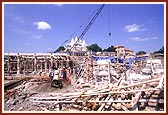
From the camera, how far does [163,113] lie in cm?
586

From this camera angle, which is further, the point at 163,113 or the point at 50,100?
the point at 50,100

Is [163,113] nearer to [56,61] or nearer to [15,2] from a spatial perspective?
[15,2]

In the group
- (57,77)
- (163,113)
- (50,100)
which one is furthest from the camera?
(57,77)

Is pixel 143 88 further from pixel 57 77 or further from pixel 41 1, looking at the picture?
pixel 57 77

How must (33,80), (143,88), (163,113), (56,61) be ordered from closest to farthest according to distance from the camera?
(163,113)
(143,88)
(33,80)
(56,61)

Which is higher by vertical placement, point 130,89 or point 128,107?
point 130,89

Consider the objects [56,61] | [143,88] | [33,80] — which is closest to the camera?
[143,88]

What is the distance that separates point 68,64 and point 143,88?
27.9ft

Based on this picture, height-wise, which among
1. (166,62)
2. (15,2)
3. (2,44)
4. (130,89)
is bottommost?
(130,89)

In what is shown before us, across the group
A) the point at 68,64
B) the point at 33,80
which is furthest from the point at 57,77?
the point at 68,64

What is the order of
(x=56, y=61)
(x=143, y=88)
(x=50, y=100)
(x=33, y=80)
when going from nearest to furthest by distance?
1. (x=143, y=88)
2. (x=50, y=100)
3. (x=33, y=80)
4. (x=56, y=61)

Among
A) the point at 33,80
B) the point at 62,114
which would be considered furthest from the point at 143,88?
the point at 33,80

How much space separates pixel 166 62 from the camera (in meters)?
A: 5.90

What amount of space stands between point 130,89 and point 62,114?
6.13 ft
